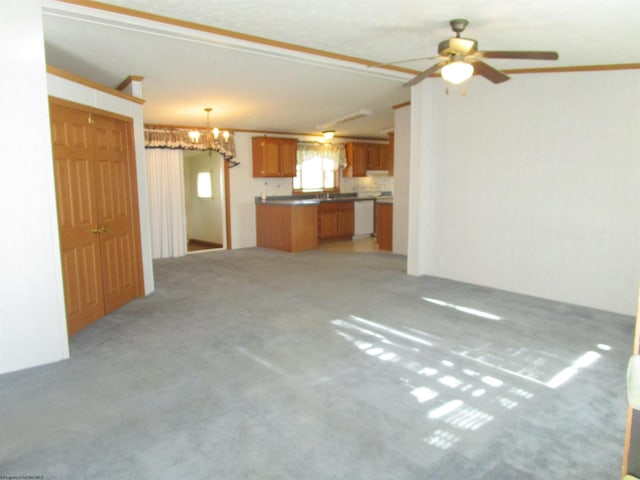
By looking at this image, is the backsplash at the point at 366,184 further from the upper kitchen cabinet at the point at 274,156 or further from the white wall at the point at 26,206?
the white wall at the point at 26,206

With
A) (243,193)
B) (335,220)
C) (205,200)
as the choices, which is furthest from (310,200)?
(205,200)

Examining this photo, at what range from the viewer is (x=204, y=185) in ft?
30.2

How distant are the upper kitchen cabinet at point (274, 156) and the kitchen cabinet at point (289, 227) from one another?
0.76 m

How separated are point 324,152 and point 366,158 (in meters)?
1.15

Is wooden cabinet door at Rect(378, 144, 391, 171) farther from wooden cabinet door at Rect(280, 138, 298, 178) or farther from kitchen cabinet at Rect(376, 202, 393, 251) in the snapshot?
kitchen cabinet at Rect(376, 202, 393, 251)

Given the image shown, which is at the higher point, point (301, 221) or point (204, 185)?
point (204, 185)

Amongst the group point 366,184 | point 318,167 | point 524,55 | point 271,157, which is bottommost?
point 366,184

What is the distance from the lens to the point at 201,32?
11.2 ft

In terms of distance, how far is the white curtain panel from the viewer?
7371 mm

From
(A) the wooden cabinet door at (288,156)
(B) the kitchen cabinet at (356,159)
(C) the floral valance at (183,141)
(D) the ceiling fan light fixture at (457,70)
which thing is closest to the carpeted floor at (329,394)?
(D) the ceiling fan light fixture at (457,70)

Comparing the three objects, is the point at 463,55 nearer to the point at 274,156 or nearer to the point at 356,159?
the point at 274,156

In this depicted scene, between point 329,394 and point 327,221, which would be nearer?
point 329,394

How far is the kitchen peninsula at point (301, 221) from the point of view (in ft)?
25.7

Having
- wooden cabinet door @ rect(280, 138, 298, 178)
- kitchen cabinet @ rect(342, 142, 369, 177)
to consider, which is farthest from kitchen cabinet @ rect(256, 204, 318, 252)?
kitchen cabinet @ rect(342, 142, 369, 177)
